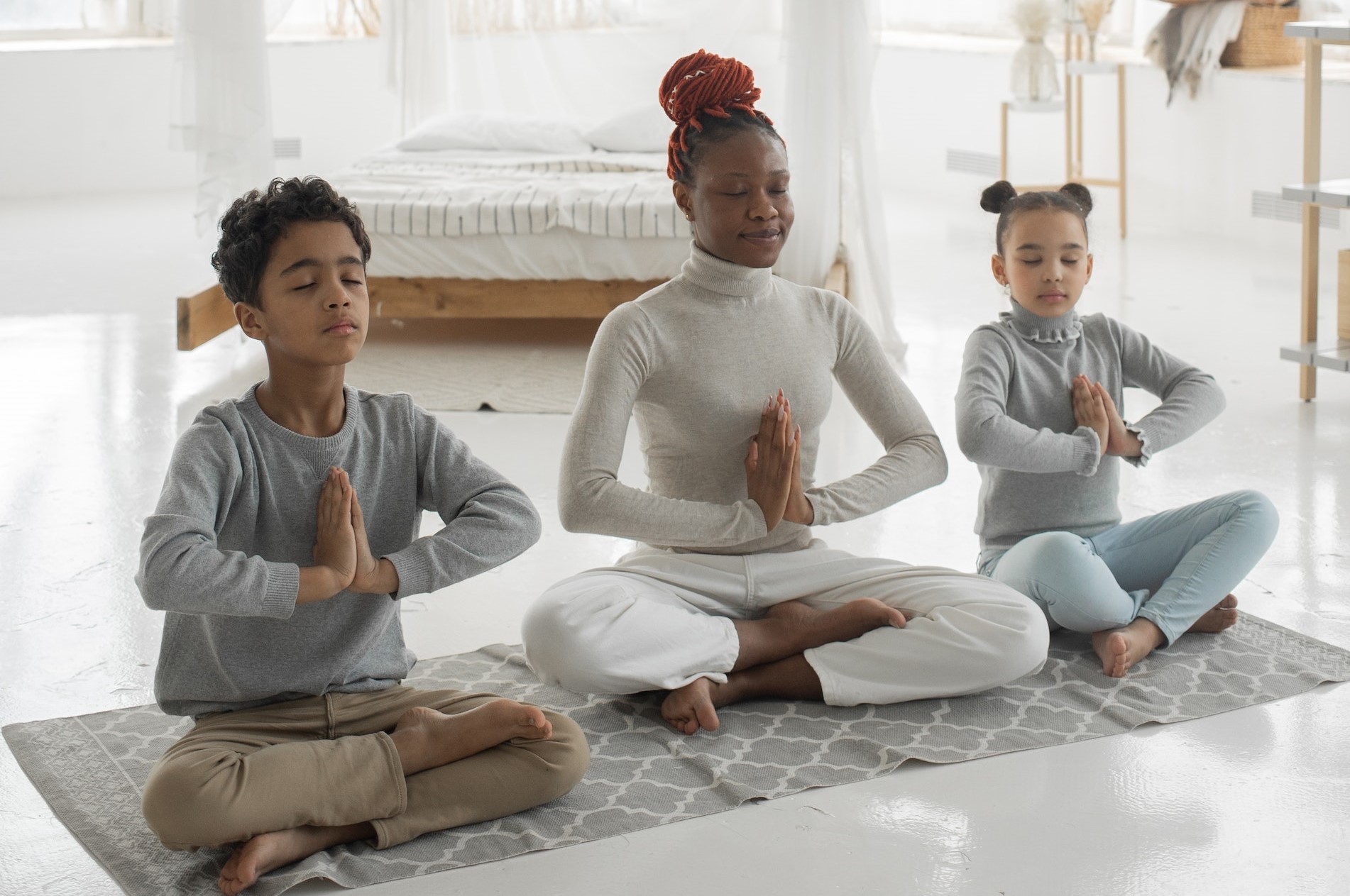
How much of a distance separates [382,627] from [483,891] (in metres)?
0.37

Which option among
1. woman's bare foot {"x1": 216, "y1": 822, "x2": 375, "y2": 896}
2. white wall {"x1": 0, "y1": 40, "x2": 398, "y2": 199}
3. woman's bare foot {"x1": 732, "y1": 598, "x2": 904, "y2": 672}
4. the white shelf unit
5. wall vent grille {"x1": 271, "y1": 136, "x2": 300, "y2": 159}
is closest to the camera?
woman's bare foot {"x1": 216, "y1": 822, "x2": 375, "y2": 896}

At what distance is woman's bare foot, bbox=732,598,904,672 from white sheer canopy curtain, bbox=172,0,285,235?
2.59m

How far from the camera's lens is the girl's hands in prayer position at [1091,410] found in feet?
7.38

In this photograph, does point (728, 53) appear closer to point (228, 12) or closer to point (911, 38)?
point (228, 12)

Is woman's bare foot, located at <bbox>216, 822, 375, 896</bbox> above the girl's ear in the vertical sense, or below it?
below

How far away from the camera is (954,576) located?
7.04ft

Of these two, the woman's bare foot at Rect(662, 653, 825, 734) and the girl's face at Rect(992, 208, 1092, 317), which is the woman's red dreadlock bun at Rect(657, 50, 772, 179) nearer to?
the girl's face at Rect(992, 208, 1092, 317)

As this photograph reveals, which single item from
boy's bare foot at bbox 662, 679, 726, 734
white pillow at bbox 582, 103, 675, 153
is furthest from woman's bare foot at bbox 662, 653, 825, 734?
white pillow at bbox 582, 103, 675, 153

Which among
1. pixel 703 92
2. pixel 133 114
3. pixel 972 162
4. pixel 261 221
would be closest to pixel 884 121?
pixel 972 162

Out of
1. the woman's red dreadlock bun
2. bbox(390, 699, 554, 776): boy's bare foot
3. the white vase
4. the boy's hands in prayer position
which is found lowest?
bbox(390, 699, 554, 776): boy's bare foot

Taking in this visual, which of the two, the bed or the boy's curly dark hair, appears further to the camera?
the bed

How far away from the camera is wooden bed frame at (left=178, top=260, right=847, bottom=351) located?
4.29 m

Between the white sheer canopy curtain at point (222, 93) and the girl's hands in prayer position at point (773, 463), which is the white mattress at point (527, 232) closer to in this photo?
the white sheer canopy curtain at point (222, 93)

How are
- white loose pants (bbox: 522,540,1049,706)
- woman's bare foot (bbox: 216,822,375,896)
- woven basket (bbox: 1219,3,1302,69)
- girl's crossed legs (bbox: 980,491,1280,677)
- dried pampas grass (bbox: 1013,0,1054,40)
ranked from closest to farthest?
woman's bare foot (bbox: 216,822,375,896)
white loose pants (bbox: 522,540,1049,706)
girl's crossed legs (bbox: 980,491,1280,677)
woven basket (bbox: 1219,3,1302,69)
dried pampas grass (bbox: 1013,0,1054,40)
